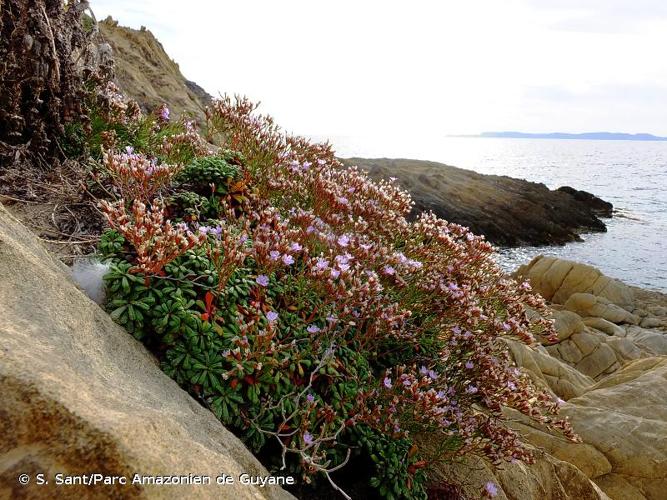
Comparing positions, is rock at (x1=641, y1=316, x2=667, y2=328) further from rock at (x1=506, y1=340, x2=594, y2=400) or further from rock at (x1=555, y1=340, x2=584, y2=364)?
rock at (x1=506, y1=340, x2=594, y2=400)

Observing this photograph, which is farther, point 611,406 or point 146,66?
point 146,66

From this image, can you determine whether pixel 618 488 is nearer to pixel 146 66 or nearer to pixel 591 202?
pixel 146 66

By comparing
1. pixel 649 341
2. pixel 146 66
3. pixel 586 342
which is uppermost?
pixel 146 66

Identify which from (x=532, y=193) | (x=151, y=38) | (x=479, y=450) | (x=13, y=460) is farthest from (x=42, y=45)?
(x=532, y=193)

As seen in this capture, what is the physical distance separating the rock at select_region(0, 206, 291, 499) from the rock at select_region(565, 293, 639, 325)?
21285 millimetres

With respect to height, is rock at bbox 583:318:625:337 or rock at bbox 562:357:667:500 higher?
rock at bbox 562:357:667:500

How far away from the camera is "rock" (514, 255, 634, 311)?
2166 cm

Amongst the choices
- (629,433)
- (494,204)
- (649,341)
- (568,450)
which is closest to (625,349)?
(649,341)

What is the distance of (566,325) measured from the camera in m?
15.7

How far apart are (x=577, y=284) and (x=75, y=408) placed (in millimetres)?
23902

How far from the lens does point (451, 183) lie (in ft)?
132

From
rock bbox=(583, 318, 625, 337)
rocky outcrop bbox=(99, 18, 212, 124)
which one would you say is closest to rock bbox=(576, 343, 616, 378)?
rock bbox=(583, 318, 625, 337)

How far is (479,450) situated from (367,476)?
968mm

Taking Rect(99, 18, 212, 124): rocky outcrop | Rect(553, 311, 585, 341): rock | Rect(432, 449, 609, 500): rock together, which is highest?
Rect(99, 18, 212, 124): rocky outcrop
